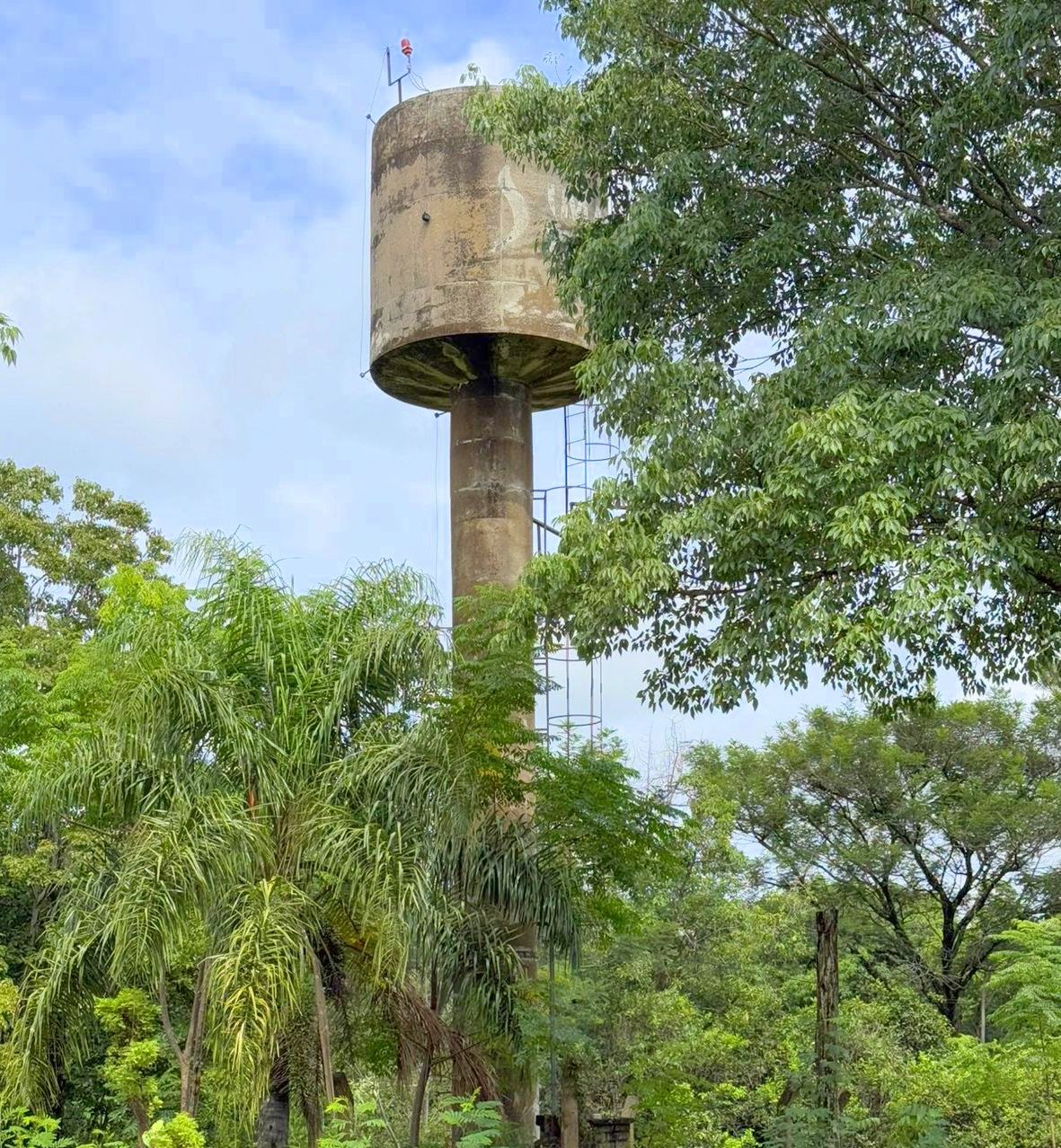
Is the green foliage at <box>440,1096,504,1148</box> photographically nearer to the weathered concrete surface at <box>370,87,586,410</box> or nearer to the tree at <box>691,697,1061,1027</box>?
the weathered concrete surface at <box>370,87,586,410</box>

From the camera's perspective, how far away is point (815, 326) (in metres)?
12.4

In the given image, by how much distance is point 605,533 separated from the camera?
12.5m

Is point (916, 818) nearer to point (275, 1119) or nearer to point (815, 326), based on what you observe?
point (275, 1119)

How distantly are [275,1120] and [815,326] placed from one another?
8.23 metres

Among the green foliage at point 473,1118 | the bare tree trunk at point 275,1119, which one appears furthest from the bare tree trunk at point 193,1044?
the green foliage at point 473,1118

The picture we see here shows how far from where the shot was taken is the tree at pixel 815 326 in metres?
11.4

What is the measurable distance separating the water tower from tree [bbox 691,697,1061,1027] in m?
9.73

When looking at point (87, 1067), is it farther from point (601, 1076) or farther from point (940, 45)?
point (940, 45)

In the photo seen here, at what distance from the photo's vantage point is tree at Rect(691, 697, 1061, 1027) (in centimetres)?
2822

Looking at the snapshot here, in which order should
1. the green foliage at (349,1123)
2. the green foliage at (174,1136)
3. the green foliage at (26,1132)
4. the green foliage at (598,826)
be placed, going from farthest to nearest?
the green foliage at (598,826), the green foliage at (26,1132), the green foliage at (349,1123), the green foliage at (174,1136)

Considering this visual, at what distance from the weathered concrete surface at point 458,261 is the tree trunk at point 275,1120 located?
901 centimetres

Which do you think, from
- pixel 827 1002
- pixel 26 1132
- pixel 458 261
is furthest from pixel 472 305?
pixel 26 1132

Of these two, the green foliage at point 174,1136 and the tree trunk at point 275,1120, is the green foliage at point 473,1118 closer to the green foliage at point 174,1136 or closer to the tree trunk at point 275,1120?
the tree trunk at point 275,1120

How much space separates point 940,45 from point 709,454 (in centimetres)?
380
